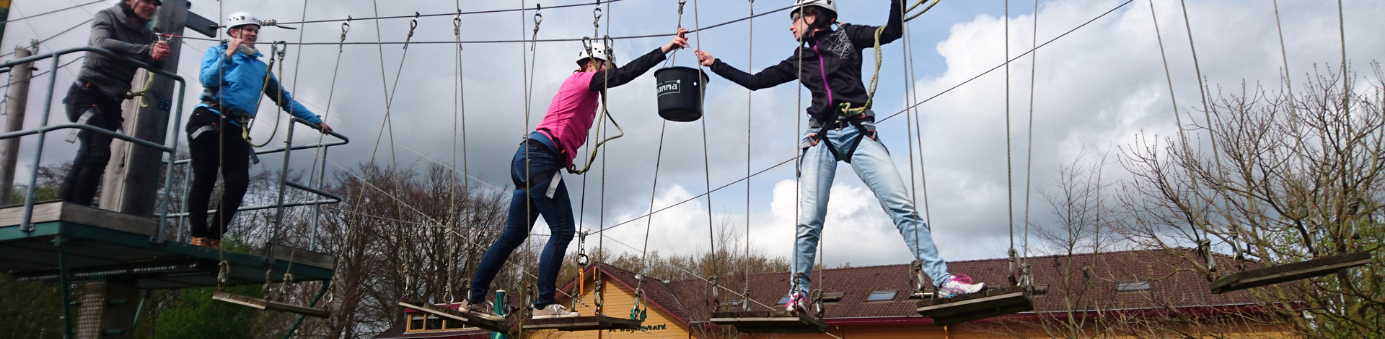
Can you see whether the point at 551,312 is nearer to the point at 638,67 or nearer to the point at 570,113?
the point at 570,113

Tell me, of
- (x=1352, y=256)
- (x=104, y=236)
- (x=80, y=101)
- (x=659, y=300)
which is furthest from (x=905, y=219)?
(x=659, y=300)

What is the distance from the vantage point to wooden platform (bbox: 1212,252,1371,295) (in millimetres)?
3789

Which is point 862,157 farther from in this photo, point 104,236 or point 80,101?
point 80,101

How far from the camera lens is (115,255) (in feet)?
21.0

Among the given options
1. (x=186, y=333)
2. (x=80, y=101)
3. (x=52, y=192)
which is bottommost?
(x=186, y=333)

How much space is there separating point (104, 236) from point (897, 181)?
16.1 ft

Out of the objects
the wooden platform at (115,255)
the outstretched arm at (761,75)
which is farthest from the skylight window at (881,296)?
the outstretched arm at (761,75)

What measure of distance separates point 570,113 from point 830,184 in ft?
6.32

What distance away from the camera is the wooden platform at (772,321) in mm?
4710

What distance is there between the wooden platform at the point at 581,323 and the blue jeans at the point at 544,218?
20 cm

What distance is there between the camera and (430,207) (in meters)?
28.4

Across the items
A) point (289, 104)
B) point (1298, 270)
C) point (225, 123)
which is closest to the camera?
point (1298, 270)

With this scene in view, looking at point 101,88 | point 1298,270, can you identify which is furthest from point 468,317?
point 1298,270

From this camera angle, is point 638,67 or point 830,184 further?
point 638,67
